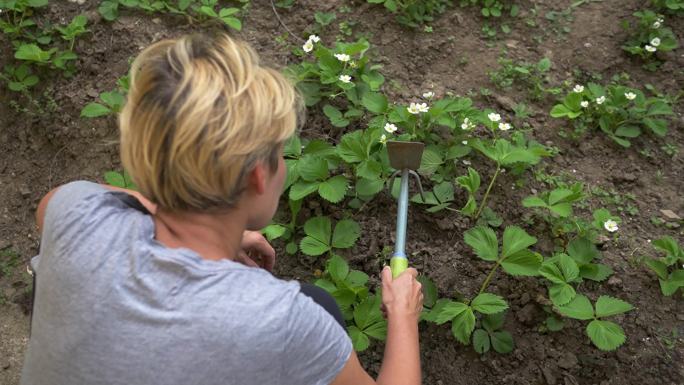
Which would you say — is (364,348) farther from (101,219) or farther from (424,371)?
(101,219)

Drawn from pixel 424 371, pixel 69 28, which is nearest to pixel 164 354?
pixel 424 371

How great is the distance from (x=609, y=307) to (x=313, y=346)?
3.81 feet

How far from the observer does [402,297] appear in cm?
173

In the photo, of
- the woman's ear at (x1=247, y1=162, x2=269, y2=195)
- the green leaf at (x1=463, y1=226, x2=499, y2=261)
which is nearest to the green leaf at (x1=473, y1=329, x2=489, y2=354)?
the green leaf at (x1=463, y1=226, x2=499, y2=261)

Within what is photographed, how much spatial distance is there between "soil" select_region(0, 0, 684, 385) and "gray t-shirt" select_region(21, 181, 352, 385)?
103 cm

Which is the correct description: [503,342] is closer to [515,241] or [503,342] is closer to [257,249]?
[515,241]

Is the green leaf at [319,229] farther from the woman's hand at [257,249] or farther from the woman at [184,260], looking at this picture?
the woman at [184,260]

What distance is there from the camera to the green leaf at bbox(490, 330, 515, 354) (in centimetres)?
205

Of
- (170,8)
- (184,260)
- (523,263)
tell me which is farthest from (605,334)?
(170,8)

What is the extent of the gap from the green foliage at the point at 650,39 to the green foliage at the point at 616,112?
1.09 ft

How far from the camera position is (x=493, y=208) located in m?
2.42

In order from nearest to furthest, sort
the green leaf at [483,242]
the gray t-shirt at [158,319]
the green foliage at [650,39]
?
1. the gray t-shirt at [158,319]
2. the green leaf at [483,242]
3. the green foliage at [650,39]

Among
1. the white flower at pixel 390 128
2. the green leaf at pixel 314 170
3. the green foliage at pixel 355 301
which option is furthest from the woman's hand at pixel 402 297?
the white flower at pixel 390 128

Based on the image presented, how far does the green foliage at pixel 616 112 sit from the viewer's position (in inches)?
104
